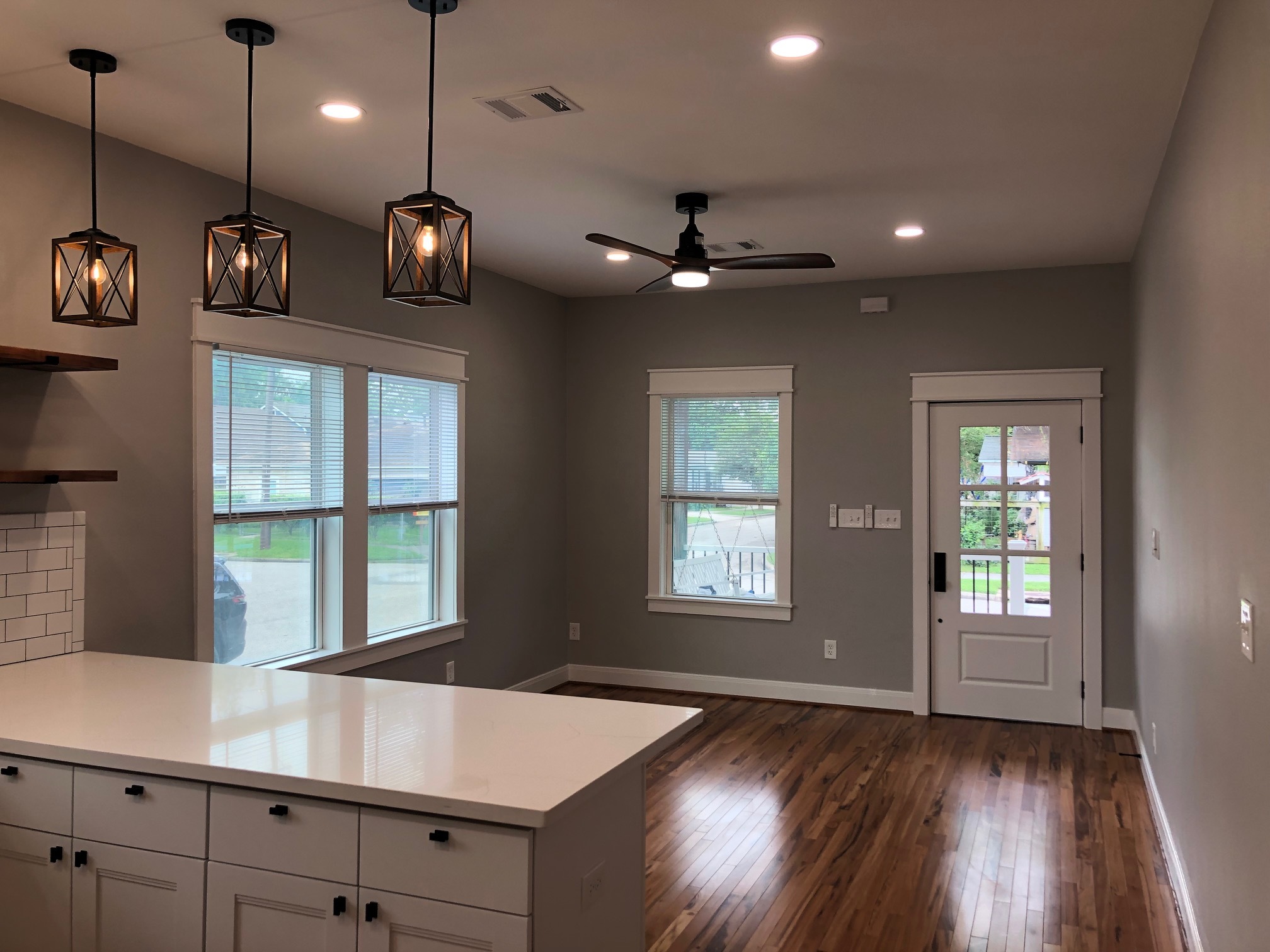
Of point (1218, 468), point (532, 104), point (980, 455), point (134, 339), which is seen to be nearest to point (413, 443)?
point (134, 339)

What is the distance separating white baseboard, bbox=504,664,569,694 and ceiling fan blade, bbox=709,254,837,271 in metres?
3.11

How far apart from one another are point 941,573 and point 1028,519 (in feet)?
1.92

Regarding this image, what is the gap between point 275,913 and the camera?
6.71 ft

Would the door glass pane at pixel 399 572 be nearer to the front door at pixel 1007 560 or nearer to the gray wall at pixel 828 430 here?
the gray wall at pixel 828 430

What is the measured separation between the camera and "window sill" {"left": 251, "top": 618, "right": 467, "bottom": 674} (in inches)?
169

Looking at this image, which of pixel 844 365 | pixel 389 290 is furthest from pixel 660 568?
pixel 389 290

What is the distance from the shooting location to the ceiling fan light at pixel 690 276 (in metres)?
4.05

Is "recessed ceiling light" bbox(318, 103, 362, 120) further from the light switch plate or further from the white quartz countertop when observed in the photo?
the light switch plate

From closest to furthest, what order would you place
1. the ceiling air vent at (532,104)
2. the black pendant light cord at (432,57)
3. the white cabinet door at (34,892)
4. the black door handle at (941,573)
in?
the white cabinet door at (34,892) < the black pendant light cord at (432,57) < the ceiling air vent at (532,104) < the black door handle at (941,573)

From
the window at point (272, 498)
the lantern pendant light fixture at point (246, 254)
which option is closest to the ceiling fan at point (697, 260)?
the window at point (272, 498)

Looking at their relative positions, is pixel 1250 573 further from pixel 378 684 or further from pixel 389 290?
pixel 378 684

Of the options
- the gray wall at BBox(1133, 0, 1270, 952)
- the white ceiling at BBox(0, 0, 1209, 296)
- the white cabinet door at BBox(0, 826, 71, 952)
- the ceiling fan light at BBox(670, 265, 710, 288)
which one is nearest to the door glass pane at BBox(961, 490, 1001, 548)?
the white ceiling at BBox(0, 0, 1209, 296)

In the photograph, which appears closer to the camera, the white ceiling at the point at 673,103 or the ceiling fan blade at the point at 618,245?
the white ceiling at the point at 673,103

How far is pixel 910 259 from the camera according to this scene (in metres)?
5.42
